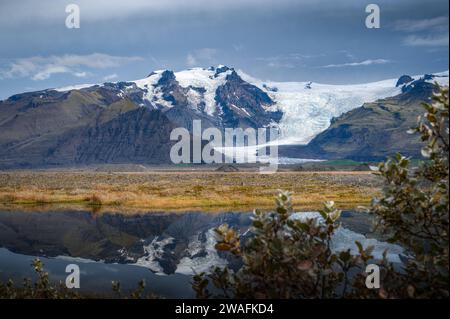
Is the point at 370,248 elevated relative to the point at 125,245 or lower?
elevated

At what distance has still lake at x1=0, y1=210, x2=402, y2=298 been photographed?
2836 cm

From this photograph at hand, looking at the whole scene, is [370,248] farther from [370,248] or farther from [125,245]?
[125,245]

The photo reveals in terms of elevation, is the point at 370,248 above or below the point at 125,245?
above

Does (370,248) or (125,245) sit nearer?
(370,248)

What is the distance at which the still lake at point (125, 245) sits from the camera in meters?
28.4

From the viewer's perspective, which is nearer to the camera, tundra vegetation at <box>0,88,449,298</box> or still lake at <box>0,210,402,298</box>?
tundra vegetation at <box>0,88,449,298</box>

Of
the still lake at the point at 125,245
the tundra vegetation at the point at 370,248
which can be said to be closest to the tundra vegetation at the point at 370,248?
the tundra vegetation at the point at 370,248

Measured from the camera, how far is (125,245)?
135 feet

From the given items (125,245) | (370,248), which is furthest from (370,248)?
(125,245)

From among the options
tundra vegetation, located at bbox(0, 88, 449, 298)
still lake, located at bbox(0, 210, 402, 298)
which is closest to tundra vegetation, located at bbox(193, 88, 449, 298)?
tundra vegetation, located at bbox(0, 88, 449, 298)

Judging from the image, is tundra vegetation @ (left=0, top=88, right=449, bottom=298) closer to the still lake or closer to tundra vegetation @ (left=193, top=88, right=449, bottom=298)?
tundra vegetation @ (left=193, top=88, right=449, bottom=298)

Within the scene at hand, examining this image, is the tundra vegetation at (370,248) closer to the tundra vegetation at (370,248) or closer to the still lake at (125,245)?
the tundra vegetation at (370,248)

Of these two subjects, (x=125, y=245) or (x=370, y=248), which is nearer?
(x=370, y=248)
